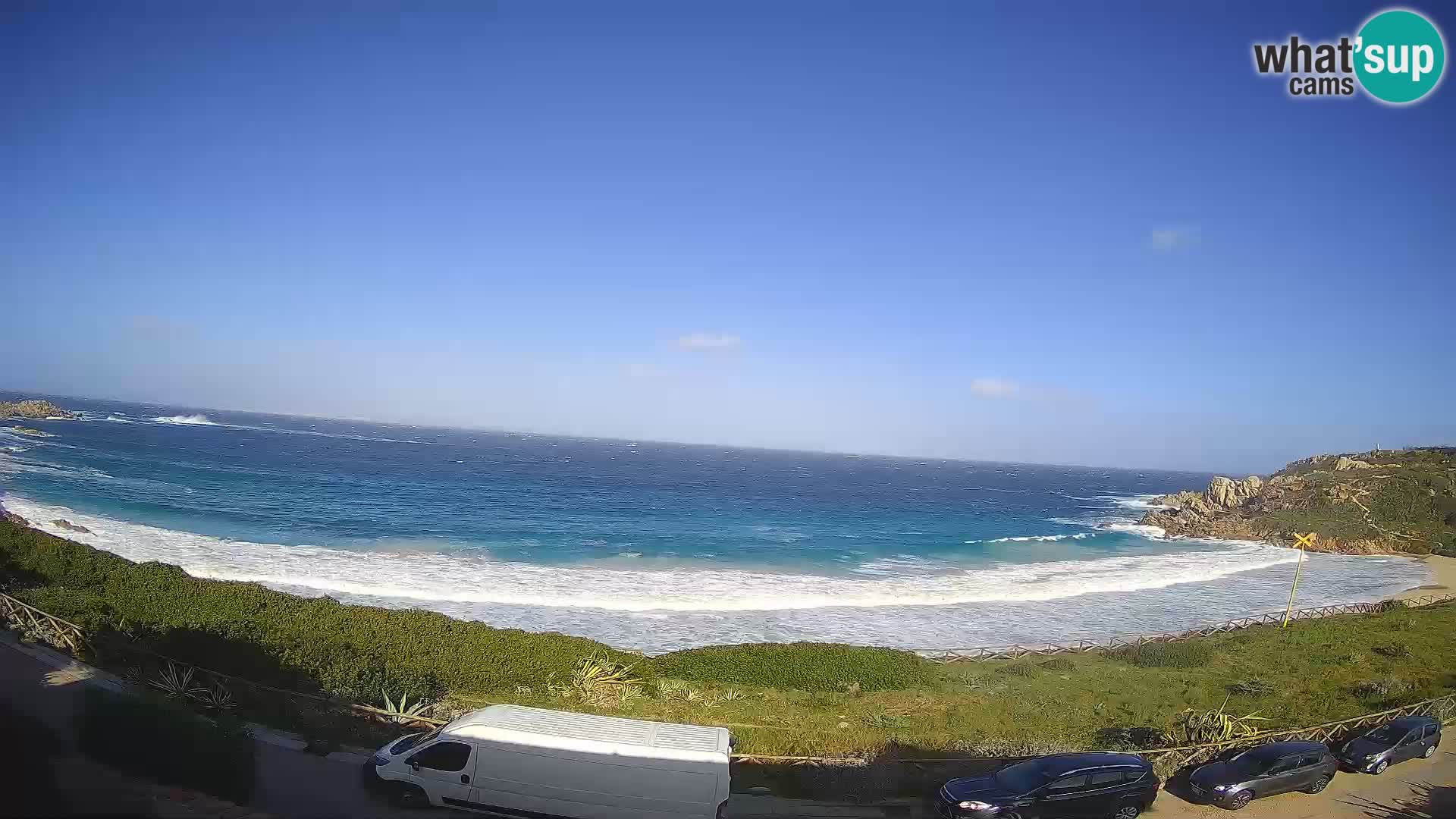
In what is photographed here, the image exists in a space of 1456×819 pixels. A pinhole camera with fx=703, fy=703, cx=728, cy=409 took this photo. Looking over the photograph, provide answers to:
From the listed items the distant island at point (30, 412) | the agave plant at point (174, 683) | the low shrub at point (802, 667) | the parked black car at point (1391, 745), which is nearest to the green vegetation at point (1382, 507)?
the parked black car at point (1391, 745)

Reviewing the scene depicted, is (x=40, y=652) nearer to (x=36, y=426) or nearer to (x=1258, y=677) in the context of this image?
(x=1258, y=677)

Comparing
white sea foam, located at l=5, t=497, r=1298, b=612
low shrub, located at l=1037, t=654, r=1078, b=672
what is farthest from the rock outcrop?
low shrub, located at l=1037, t=654, r=1078, b=672

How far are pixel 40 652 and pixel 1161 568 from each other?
5900 centimetres

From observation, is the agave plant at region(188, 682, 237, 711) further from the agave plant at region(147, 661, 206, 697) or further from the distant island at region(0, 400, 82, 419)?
the distant island at region(0, 400, 82, 419)

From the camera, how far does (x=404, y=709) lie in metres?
15.4

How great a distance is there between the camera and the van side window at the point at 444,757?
11.5 meters

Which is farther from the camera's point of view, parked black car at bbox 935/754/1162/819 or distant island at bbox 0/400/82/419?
distant island at bbox 0/400/82/419

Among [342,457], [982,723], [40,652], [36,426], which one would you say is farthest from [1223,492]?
[36,426]

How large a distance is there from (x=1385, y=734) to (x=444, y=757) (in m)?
19.7

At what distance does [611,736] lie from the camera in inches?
474

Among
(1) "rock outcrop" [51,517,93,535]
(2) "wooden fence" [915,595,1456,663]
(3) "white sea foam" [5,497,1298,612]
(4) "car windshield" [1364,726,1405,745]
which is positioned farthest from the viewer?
(1) "rock outcrop" [51,517,93,535]

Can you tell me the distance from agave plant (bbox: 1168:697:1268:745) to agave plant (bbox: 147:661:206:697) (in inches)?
853

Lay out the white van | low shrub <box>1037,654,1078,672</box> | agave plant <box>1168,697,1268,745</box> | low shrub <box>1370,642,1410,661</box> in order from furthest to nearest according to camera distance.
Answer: low shrub <box>1370,642,1410,661</box>, low shrub <box>1037,654,1078,672</box>, agave plant <box>1168,697,1268,745</box>, the white van

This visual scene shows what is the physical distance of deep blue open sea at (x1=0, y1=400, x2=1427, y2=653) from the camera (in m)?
32.9
